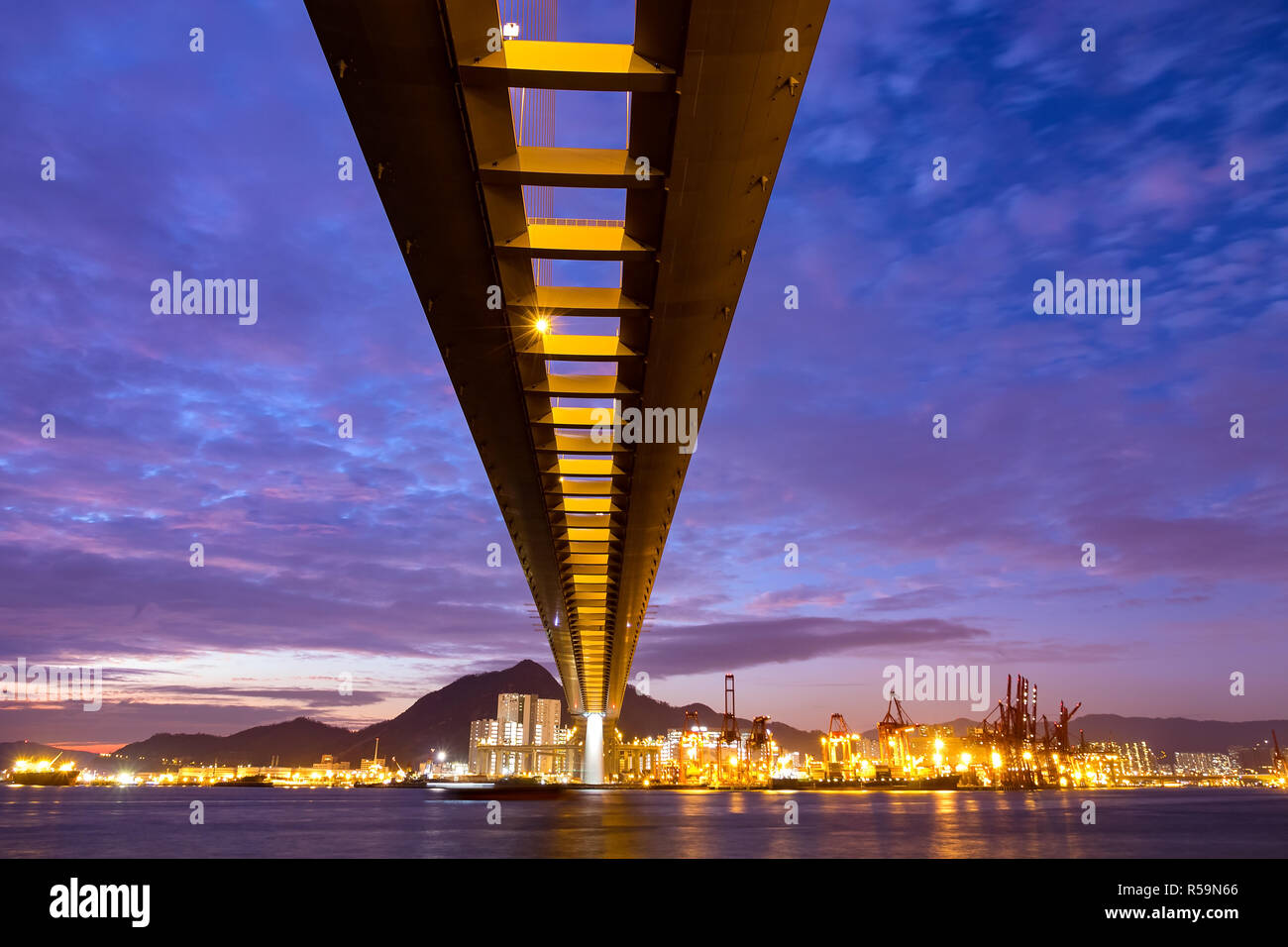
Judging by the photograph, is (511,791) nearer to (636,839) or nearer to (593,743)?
(593,743)

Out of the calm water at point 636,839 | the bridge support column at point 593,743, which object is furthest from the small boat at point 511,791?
the calm water at point 636,839

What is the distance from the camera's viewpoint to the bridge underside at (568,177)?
9.15 metres

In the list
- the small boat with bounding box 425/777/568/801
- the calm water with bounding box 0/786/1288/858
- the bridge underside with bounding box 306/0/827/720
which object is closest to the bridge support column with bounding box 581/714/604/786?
the small boat with bounding box 425/777/568/801

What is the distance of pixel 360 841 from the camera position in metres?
41.2

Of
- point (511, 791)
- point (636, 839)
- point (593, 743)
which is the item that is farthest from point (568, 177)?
point (511, 791)

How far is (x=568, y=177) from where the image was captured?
11539mm

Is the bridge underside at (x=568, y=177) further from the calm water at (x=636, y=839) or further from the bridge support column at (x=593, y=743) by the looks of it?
the bridge support column at (x=593, y=743)

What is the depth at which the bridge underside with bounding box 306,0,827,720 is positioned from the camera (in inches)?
360

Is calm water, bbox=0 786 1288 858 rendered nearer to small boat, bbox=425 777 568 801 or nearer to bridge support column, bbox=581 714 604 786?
bridge support column, bbox=581 714 604 786

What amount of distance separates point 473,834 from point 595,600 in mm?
13466

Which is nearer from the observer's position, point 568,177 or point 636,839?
point 568,177

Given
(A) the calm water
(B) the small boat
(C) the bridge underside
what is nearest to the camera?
(C) the bridge underside
